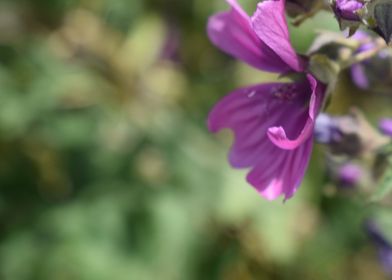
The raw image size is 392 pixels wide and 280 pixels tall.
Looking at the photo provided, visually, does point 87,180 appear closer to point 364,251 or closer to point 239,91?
point 364,251

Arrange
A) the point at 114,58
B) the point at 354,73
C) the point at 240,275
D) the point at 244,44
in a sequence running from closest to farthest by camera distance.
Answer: the point at 244,44 < the point at 354,73 < the point at 240,275 < the point at 114,58

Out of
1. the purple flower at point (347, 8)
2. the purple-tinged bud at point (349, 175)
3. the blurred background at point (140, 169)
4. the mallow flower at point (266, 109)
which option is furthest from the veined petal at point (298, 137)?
the blurred background at point (140, 169)

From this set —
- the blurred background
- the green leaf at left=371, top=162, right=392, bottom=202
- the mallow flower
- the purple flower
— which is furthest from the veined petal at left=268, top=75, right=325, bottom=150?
the blurred background

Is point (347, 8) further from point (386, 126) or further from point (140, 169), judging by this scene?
point (140, 169)

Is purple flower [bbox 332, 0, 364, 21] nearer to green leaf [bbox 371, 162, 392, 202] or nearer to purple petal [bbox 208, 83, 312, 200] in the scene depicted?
purple petal [bbox 208, 83, 312, 200]

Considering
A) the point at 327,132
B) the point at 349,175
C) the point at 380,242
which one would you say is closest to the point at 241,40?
the point at 327,132

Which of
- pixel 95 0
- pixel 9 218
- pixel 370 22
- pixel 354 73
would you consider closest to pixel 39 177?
pixel 9 218

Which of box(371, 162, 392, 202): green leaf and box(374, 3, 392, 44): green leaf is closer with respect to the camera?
box(374, 3, 392, 44): green leaf
